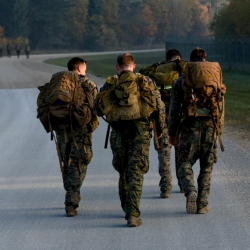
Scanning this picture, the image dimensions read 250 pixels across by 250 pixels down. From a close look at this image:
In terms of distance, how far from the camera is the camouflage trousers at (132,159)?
26.3 ft

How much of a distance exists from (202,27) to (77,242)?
144 metres

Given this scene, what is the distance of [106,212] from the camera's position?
28.8ft

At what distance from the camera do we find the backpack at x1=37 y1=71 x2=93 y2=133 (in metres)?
8.46

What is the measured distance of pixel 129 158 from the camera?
26.8ft

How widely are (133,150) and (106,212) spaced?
0.96m

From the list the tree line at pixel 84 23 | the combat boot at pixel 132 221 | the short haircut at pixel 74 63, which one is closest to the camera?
the combat boot at pixel 132 221

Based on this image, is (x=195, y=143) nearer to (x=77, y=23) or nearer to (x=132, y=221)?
(x=132, y=221)

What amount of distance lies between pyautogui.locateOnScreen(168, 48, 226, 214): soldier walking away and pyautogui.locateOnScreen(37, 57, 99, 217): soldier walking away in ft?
2.91

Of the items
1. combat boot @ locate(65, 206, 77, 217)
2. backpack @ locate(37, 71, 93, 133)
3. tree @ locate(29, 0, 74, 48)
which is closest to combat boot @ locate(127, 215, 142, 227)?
combat boot @ locate(65, 206, 77, 217)

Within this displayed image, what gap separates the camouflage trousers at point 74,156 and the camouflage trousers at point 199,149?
3.31ft

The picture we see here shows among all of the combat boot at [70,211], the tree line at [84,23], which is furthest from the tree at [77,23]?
the combat boot at [70,211]

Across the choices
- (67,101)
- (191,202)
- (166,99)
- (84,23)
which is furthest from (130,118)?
(84,23)

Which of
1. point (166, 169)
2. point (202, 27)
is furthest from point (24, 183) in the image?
point (202, 27)

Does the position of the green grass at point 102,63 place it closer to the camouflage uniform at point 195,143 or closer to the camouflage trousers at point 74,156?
the camouflage trousers at point 74,156
